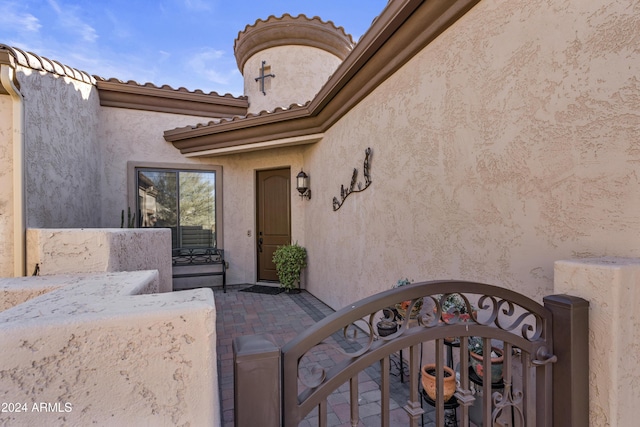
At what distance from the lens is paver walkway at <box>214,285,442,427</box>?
93.9 inches

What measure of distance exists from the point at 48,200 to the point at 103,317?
3404 millimetres

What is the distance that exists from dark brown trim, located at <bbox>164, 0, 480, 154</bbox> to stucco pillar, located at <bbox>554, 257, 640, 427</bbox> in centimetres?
200

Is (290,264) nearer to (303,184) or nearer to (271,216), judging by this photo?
(271,216)

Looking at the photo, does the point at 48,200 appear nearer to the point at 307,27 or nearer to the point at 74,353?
the point at 74,353

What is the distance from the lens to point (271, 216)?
6.81m

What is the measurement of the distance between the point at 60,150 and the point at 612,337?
518cm

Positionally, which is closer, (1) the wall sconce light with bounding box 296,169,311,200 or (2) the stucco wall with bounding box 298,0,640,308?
(2) the stucco wall with bounding box 298,0,640,308

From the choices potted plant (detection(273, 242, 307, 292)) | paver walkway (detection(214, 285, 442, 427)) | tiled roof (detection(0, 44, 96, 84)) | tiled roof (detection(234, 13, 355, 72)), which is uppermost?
tiled roof (detection(234, 13, 355, 72))

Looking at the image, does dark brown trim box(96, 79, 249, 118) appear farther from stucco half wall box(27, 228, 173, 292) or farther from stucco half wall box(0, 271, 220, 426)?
stucco half wall box(0, 271, 220, 426)

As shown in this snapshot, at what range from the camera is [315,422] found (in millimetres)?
2328

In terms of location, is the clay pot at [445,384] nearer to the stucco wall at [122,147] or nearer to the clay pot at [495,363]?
the clay pot at [495,363]

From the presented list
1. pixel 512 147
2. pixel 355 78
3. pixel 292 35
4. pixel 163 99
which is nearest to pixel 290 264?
pixel 355 78

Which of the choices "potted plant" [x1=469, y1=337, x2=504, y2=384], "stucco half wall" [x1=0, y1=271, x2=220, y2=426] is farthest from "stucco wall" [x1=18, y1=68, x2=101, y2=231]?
"potted plant" [x1=469, y1=337, x2=504, y2=384]

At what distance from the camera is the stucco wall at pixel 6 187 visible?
2520mm
